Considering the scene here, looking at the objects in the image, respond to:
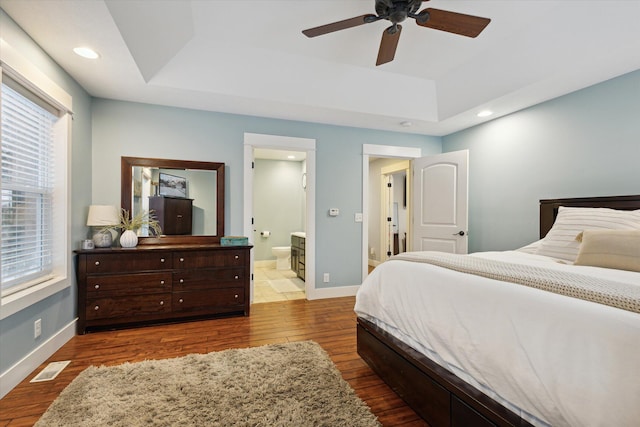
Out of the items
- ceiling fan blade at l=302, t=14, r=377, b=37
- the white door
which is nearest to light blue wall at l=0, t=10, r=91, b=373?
ceiling fan blade at l=302, t=14, r=377, b=37

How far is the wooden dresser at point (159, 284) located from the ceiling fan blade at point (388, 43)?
2.29 m

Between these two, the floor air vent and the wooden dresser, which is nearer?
the floor air vent

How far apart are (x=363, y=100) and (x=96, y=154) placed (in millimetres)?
2890

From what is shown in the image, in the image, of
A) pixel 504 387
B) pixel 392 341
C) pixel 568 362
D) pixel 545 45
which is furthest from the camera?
pixel 545 45

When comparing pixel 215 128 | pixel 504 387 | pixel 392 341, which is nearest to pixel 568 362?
pixel 504 387

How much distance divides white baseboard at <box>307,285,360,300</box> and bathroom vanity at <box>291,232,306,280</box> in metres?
1.00

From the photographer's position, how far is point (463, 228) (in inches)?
148

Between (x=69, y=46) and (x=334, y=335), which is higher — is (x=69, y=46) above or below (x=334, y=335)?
above

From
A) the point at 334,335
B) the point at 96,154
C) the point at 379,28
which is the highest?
the point at 379,28

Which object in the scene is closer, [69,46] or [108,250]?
[69,46]

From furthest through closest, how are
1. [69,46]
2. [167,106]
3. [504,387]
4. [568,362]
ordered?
1. [167,106]
2. [69,46]
3. [504,387]
4. [568,362]

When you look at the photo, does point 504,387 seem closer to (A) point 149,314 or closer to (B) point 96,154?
(A) point 149,314

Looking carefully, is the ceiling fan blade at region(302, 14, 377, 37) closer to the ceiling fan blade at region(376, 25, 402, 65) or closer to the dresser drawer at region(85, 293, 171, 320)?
the ceiling fan blade at region(376, 25, 402, 65)

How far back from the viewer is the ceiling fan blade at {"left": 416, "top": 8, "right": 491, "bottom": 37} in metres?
1.93
